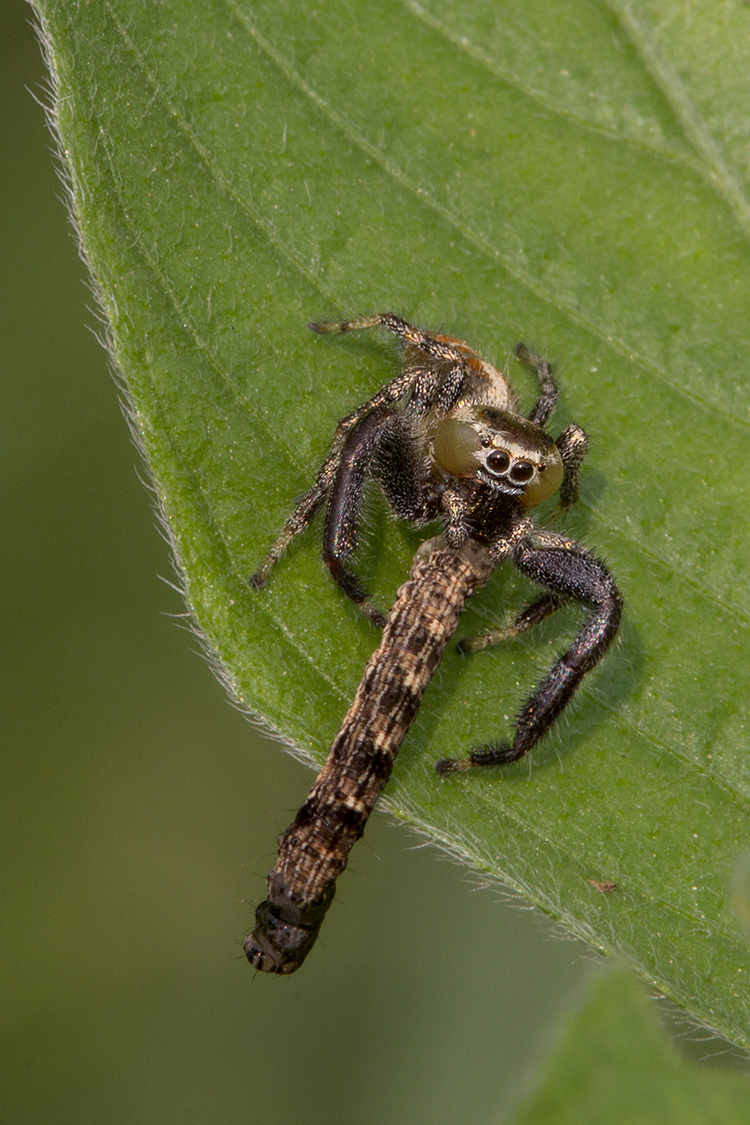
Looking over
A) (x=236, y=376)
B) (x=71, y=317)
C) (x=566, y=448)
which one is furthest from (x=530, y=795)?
(x=71, y=317)

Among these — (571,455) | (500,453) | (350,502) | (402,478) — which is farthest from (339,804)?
(571,455)

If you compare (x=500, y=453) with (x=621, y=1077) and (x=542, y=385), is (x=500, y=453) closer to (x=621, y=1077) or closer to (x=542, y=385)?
(x=542, y=385)

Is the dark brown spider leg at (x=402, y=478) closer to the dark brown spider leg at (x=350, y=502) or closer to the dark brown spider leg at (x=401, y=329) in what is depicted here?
the dark brown spider leg at (x=350, y=502)

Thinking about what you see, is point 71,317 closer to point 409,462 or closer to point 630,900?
point 409,462

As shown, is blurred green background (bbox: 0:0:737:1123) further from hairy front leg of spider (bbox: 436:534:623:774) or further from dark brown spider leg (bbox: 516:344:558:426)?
dark brown spider leg (bbox: 516:344:558:426)

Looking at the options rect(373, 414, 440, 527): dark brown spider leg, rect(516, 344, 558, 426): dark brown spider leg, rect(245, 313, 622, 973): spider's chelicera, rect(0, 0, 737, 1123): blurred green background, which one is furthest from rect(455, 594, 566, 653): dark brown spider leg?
rect(0, 0, 737, 1123): blurred green background
